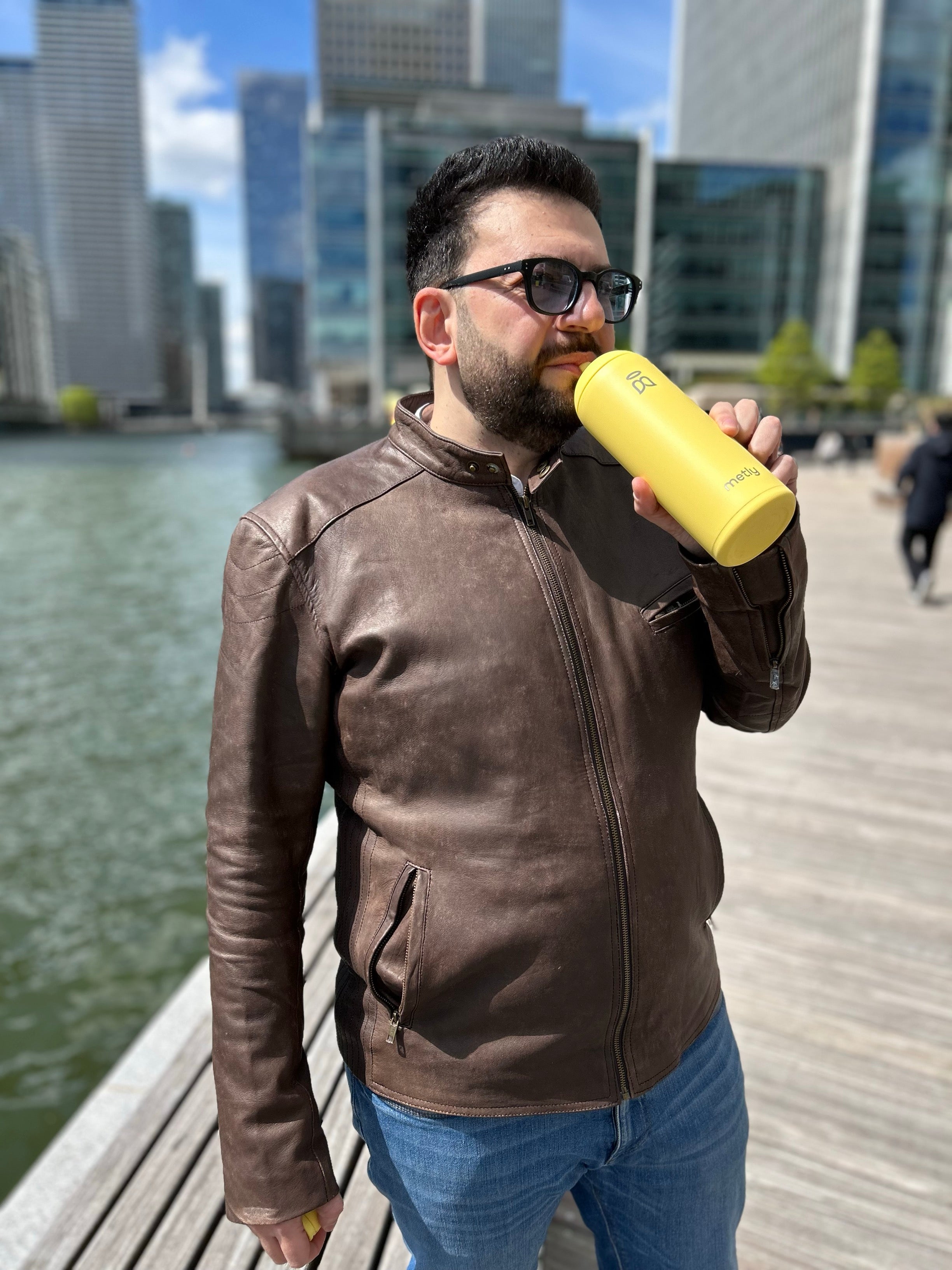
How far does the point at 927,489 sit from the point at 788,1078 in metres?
6.94

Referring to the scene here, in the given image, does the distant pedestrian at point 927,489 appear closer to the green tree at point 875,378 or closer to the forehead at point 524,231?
the forehead at point 524,231

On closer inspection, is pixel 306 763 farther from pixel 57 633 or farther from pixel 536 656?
pixel 57 633

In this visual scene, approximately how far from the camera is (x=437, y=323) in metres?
1.31

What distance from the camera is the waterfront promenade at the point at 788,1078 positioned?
2166 millimetres

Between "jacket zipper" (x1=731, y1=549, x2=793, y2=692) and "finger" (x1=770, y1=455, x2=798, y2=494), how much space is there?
95 mm

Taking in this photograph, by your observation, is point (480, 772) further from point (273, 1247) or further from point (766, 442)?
point (273, 1247)

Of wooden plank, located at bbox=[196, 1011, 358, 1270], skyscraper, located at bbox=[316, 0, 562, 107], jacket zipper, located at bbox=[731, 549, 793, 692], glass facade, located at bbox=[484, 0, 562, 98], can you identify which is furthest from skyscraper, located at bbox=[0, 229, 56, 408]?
jacket zipper, located at bbox=[731, 549, 793, 692]

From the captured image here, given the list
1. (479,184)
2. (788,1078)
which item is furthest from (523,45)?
(479,184)

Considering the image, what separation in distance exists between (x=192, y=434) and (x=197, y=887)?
321 ft

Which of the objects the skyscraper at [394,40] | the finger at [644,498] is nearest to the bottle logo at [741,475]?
the finger at [644,498]

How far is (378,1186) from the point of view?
1.36 meters

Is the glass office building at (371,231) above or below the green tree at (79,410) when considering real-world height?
above

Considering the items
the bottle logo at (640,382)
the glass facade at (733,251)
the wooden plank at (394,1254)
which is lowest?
the wooden plank at (394,1254)

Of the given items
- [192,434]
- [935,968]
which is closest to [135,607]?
[935,968]
